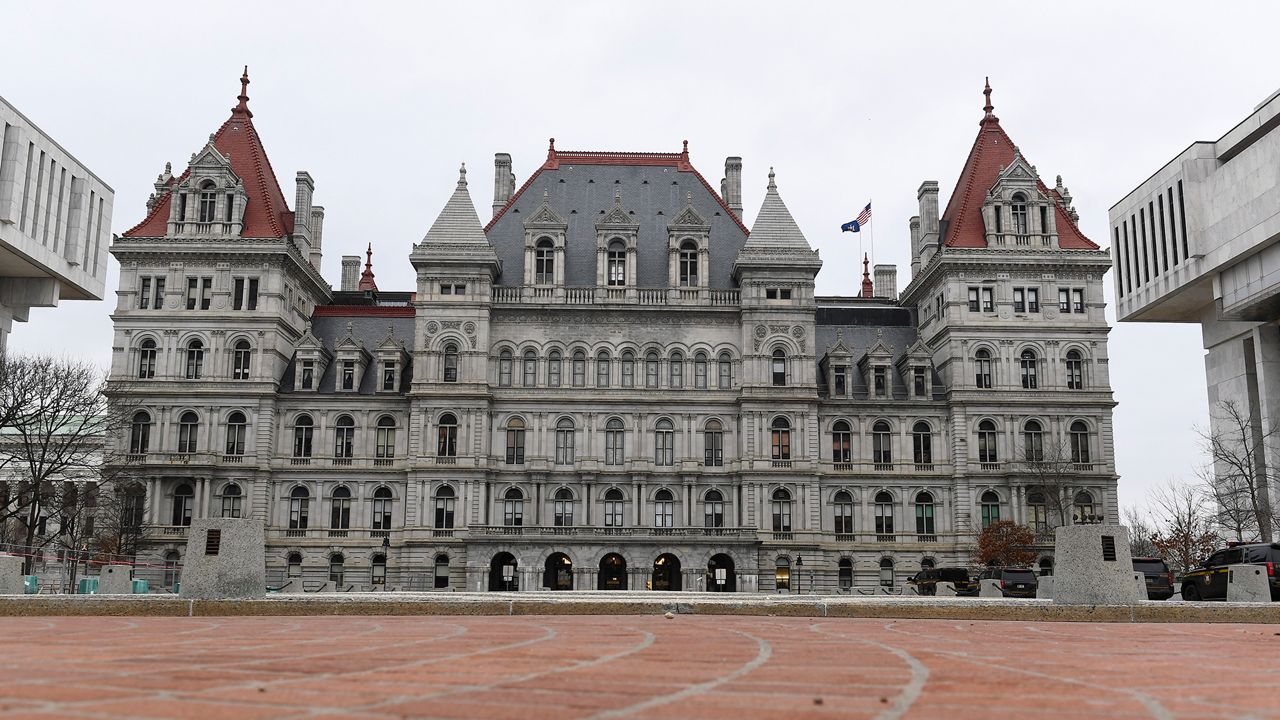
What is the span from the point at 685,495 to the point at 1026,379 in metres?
22.6

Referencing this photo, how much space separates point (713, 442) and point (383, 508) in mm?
20704

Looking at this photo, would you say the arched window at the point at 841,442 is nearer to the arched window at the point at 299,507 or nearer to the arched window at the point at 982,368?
the arched window at the point at 982,368

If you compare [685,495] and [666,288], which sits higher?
[666,288]

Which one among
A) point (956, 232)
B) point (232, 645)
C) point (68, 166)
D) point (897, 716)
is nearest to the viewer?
point (897, 716)

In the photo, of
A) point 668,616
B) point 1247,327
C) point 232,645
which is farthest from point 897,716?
point 1247,327

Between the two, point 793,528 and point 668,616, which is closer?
→ point 668,616

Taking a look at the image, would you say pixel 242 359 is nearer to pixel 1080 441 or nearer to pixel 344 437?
pixel 344 437

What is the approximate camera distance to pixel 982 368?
75.2 m

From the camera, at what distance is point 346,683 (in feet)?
38.6

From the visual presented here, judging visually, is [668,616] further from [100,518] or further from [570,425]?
[100,518]

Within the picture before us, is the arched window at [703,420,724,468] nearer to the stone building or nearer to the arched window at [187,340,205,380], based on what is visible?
the stone building

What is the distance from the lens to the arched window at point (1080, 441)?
73.8m

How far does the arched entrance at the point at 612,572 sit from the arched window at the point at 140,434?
94.1ft

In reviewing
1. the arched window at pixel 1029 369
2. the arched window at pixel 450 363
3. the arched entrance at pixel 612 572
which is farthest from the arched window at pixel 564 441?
the arched window at pixel 1029 369
